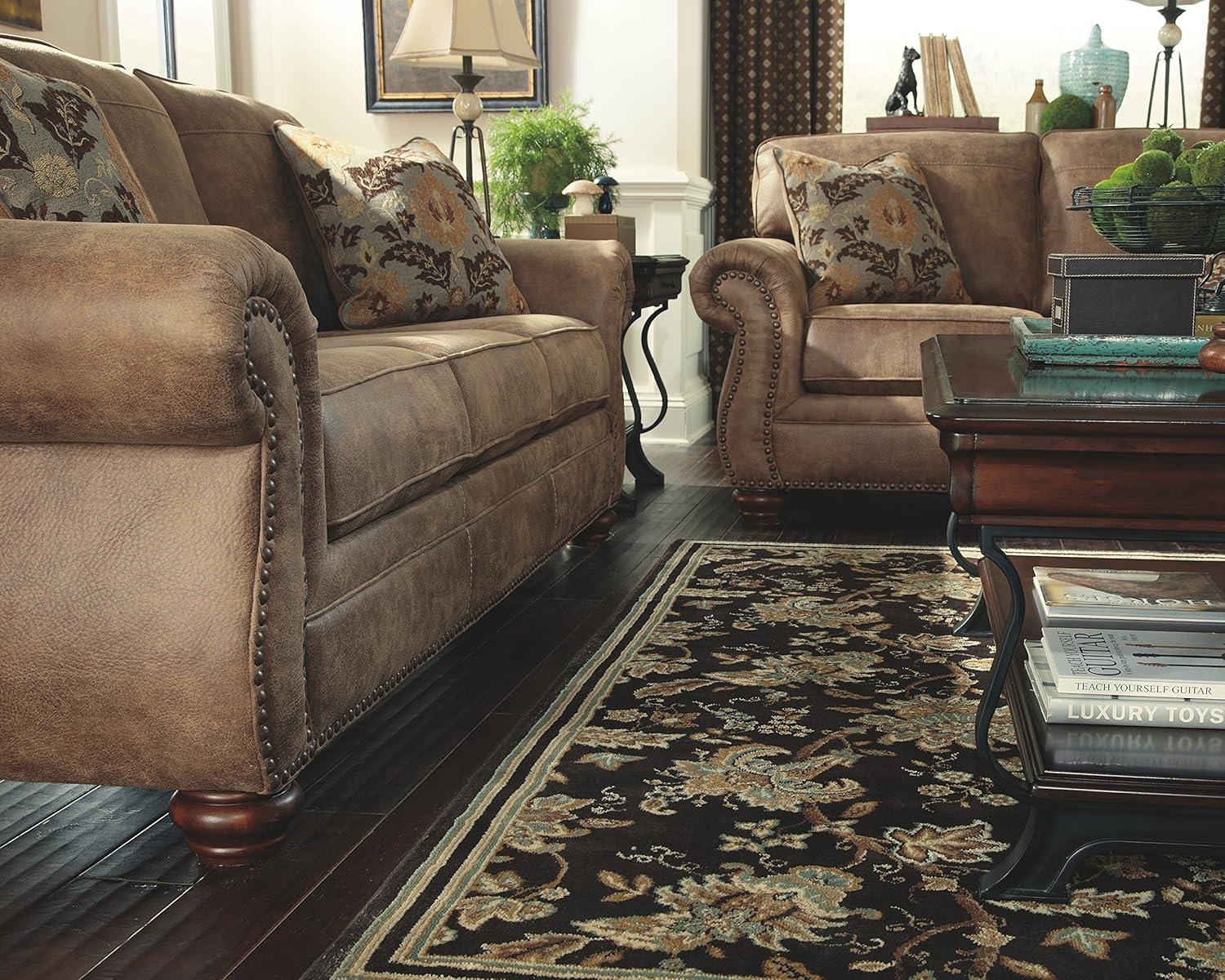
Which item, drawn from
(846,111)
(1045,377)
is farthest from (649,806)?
(846,111)

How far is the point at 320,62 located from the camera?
16.5 ft

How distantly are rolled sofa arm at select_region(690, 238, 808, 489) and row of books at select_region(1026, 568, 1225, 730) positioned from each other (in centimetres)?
171

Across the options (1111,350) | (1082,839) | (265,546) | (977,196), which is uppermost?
(977,196)

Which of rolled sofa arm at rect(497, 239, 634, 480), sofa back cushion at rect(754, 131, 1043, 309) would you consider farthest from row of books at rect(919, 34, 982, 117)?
rolled sofa arm at rect(497, 239, 634, 480)

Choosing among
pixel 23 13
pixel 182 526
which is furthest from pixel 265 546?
pixel 23 13

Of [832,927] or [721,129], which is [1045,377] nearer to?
[832,927]

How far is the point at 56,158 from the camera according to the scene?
5.99 feet

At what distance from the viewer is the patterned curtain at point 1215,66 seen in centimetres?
484

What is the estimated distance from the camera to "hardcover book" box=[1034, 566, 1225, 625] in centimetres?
150

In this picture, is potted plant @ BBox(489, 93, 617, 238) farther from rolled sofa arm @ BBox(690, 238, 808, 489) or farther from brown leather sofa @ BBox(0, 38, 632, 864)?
brown leather sofa @ BBox(0, 38, 632, 864)

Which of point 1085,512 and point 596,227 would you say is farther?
point 596,227

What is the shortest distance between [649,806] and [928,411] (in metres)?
0.59

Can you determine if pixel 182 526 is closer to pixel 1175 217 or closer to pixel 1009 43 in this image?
pixel 1175 217

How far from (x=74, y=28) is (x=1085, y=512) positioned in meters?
3.47
